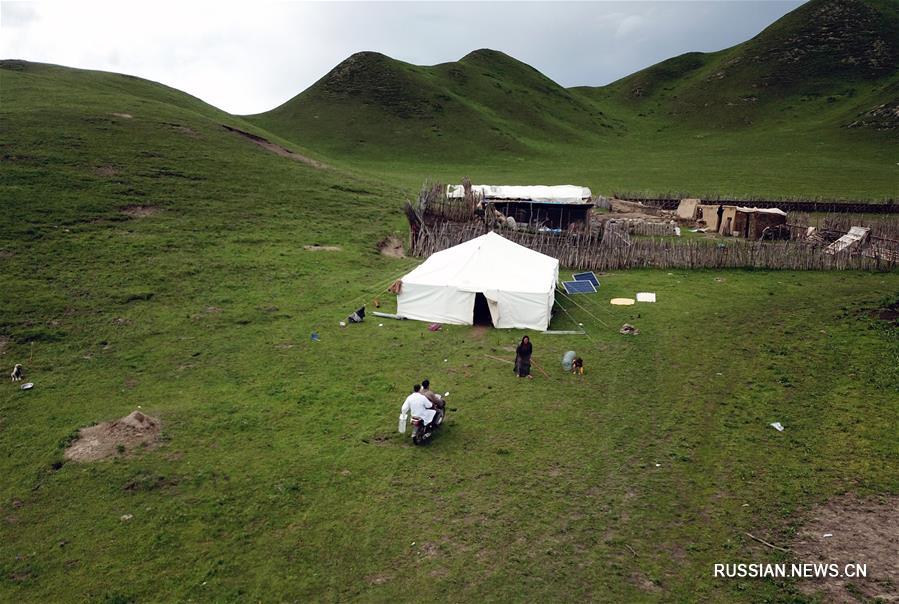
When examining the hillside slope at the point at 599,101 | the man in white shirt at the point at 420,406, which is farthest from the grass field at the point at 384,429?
the hillside slope at the point at 599,101

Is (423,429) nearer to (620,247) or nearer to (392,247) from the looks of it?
(620,247)

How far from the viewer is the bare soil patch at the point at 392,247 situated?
28.3 m

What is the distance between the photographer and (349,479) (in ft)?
31.9

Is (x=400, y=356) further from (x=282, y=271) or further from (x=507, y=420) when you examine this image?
(x=282, y=271)

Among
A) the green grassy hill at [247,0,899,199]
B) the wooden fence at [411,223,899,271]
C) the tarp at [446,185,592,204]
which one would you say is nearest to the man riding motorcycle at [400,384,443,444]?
the wooden fence at [411,223,899,271]

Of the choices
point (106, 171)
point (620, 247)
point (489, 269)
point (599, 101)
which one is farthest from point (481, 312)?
point (599, 101)

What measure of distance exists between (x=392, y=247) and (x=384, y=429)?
18.7m

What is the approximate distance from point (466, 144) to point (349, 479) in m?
64.6

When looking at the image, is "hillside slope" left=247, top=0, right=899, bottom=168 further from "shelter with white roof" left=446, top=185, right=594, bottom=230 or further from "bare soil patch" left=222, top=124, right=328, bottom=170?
"shelter with white roof" left=446, top=185, right=594, bottom=230

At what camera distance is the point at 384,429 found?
1145cm

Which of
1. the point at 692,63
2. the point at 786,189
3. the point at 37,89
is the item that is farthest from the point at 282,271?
the point at 692,63

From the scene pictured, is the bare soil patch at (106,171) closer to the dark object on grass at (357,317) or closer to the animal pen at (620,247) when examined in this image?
the animal pen at (620,247)

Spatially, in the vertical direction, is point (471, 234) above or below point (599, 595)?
above

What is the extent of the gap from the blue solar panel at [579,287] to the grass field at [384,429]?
3.92ft
